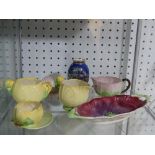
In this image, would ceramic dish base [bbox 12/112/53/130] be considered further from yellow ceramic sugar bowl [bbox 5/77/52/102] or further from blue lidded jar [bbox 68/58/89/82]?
blue lidded jar [bbox 68/58/89/82]

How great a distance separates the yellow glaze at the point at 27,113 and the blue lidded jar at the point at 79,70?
0.19m

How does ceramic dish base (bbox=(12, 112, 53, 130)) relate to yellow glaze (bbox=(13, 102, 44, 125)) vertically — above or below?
below

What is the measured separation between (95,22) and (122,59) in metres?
0.16

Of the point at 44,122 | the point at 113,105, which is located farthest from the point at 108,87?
the point at 44,122

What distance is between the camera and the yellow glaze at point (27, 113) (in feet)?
2.18

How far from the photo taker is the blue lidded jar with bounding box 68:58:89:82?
85 cm

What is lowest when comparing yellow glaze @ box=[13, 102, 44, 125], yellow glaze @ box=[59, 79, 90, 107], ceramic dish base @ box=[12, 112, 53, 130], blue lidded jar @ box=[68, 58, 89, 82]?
ceramic dish base @ box=[12, 112, 53, 130]

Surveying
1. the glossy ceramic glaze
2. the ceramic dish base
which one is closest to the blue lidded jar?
the glossy ceramic glaze

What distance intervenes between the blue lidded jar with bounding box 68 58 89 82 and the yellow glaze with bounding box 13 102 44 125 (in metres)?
0.19

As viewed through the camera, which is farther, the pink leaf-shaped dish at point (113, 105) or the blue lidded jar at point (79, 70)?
the blue lidded jar at point (79, 70)

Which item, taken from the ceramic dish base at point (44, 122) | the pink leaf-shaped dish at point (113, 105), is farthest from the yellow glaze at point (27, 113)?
the pink leaf-shaped dish at point (113, 105)

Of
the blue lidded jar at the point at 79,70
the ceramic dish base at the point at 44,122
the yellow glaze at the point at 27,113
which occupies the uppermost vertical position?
the blue lidded jar at the point at 79,70

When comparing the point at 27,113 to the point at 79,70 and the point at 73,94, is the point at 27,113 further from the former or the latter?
the point at 79,70

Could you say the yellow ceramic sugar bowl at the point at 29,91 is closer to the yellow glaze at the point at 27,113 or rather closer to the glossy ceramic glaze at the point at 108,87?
the yellow glaze at the point at 27,113
